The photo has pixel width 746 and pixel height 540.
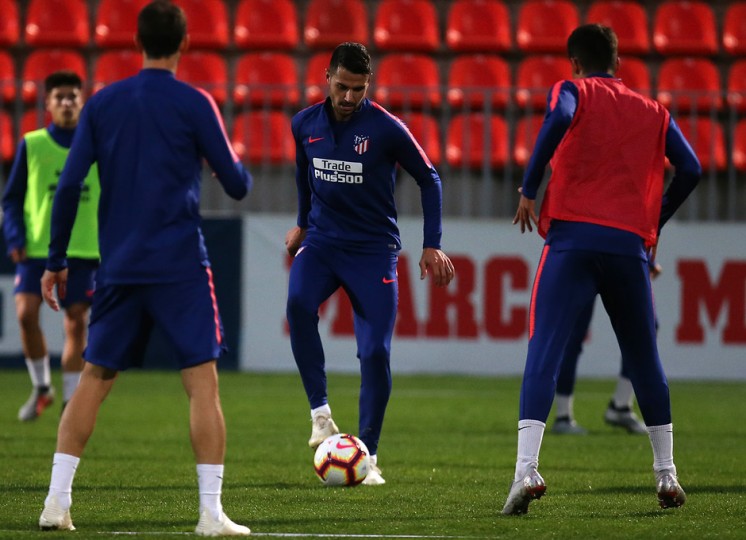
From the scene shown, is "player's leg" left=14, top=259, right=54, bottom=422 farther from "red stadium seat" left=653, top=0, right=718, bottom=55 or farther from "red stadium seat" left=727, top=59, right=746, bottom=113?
"red stadium seat" left=653, top=0, right=718, bottom=55

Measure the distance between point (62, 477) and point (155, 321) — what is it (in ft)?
2.12

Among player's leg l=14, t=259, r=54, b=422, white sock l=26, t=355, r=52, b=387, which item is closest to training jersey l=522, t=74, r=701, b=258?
player's leg l=14, t=259, r=54, b=422

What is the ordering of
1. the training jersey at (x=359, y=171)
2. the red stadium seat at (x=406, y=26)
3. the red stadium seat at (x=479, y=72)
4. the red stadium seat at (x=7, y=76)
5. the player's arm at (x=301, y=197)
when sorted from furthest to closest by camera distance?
the red stadium seat at (x=406, y=26), the red stadium seat at (x=479, y=72), the red stadium seat at (x=7, y=76), the player's arm at (x=301, y=197), the training jersey at (x=359, y=171)

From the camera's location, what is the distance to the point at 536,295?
5.48m

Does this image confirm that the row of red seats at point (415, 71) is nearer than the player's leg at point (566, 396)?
No

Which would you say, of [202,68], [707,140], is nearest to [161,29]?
[707,140]

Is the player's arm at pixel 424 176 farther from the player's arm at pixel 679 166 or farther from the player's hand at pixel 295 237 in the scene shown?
the player's arm at pixel 679 166

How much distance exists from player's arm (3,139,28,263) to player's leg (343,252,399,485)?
324 cm

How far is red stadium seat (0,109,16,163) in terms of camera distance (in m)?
14.4

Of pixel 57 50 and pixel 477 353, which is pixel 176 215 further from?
pixel 57 50

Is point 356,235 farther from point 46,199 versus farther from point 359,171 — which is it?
point 46,199

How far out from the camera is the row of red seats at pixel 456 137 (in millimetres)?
14359

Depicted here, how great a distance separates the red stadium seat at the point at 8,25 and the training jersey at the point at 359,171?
1015 centimetres

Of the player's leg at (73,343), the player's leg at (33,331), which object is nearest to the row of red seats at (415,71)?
the player's leg at (33,331)
